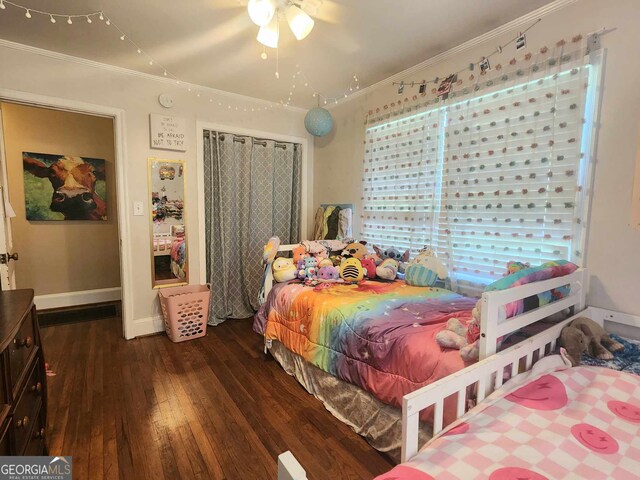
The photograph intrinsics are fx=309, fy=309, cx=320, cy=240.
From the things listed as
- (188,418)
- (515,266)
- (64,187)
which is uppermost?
(64,187)

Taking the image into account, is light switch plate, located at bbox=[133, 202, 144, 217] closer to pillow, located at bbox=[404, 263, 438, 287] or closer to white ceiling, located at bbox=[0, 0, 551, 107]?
white ceiling, located at bbox=[0, 0, 551, 107]

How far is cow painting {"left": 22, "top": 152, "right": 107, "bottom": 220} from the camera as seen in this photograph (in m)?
3.65

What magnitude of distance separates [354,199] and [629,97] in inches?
81.6

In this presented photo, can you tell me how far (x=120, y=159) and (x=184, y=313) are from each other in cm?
149

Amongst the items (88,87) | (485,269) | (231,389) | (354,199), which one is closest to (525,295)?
(485,269)

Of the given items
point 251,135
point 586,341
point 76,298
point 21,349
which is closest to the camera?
point 21,349

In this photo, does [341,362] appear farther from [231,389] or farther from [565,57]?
[565,57]

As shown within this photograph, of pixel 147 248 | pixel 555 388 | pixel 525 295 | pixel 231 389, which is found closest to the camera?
pixel 555 388

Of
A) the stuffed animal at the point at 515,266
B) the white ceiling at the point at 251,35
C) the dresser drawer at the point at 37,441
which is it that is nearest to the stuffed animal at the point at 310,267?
the stuffed animal at the point at 515,266

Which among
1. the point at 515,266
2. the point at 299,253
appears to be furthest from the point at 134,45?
the point at 515,266

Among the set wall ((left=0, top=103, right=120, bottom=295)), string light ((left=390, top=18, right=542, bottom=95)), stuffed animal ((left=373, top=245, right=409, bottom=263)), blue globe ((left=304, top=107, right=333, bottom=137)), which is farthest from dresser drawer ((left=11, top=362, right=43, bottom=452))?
wall ((left=0, top=103, right=120, bottom=295))

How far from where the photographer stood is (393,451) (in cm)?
152

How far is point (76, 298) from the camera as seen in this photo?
156 inches

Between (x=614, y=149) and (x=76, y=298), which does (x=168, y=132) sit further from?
(x=614, y=149)
